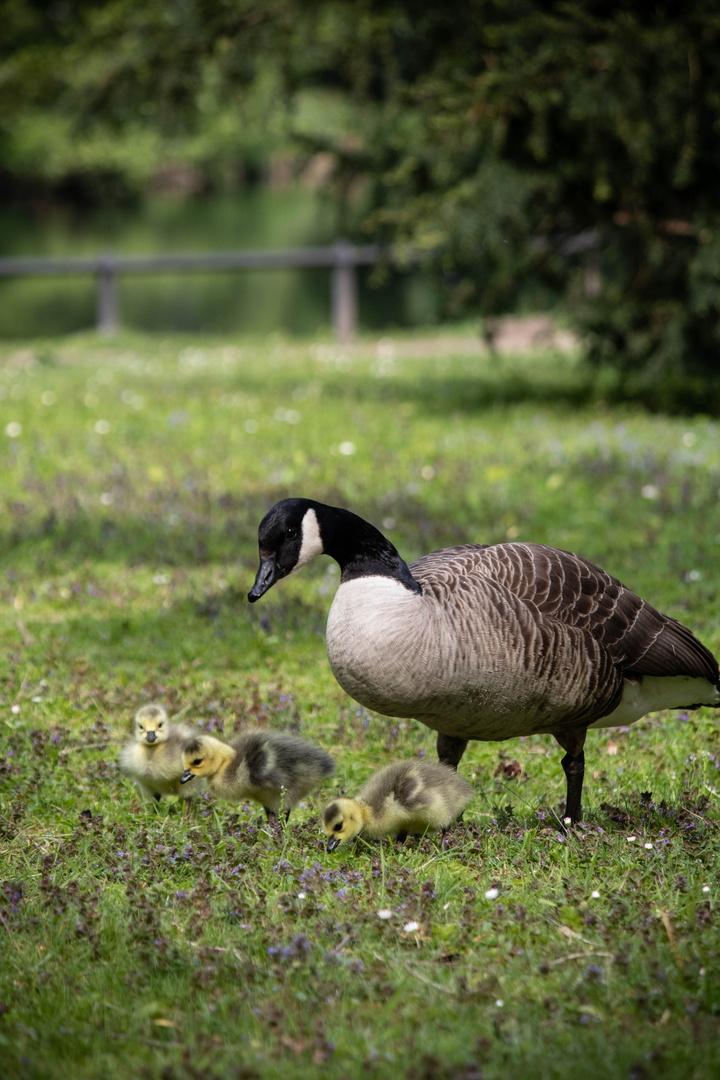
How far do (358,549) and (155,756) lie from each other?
124 centimetres

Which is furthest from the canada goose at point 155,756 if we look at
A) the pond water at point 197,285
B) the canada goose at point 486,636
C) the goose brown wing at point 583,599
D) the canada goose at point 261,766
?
the pond water at point 197,285

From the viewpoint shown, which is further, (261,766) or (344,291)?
(344,291)

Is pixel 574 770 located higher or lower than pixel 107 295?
higher

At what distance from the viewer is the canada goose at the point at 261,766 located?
4.46 m

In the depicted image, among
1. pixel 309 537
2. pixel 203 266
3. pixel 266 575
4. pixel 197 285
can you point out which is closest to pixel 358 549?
pixel 309 537

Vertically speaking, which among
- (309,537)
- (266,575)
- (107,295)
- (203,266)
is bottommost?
(107,295)

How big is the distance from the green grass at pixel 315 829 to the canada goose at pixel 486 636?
1.49ft

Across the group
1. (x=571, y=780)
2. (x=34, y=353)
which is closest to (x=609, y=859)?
(x=571, y=780)

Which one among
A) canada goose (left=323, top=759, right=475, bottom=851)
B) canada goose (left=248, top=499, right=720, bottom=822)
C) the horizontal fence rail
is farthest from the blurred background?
canada goose (left=323, top=759, right=475, bottom=851)

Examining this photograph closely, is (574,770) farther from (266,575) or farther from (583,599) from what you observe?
(266,575)

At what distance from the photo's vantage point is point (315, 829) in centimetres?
438

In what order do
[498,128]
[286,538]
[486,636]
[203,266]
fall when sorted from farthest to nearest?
[203,266] < [498,128] < [286,538] < [486,636]

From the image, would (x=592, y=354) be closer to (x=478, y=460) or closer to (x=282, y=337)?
(x=478, y=460)

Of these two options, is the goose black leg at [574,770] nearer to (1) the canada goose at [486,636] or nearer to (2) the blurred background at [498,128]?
(1) the canada goose at [486,636]
